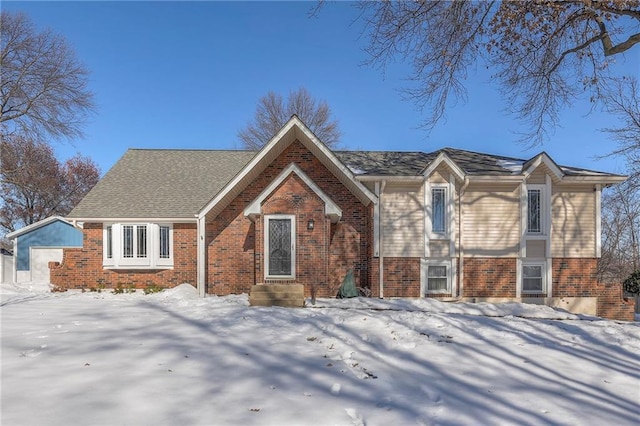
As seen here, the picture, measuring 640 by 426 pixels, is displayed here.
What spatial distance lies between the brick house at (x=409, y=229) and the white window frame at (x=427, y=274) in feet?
0.12

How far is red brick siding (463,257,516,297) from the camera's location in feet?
39.7

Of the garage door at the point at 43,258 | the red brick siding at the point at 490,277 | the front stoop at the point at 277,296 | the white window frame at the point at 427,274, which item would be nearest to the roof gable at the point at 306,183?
the front stoop at the point at 277,296

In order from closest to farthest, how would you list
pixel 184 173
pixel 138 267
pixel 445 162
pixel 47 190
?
1. pixel 445 162
2. pixel 138 267
3. pixel 184 173
4. pixel 47 190

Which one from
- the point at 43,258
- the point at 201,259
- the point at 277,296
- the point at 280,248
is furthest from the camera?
the point at 43,258

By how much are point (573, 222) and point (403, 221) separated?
611cm

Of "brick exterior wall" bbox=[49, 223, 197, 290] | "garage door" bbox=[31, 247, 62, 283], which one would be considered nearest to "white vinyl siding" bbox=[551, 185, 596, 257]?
"brick exterior wall" bbox=[49, 223, 197, 290]

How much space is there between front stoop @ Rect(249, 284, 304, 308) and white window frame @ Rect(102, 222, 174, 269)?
239 inches

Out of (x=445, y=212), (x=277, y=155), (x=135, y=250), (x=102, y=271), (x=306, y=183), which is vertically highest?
(x=277, y=155)

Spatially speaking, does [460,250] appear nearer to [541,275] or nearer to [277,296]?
[541,275]

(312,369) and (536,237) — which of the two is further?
(536,237)

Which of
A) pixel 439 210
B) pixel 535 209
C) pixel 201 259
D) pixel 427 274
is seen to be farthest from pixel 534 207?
pixel 201 259

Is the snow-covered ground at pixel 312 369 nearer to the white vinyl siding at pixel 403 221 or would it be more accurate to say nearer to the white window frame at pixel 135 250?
the white vinyl siding at pixel 403 221

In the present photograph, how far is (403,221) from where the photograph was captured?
12133 millimetres

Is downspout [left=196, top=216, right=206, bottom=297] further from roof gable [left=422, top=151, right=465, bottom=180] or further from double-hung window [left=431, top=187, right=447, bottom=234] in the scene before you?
double-hung window [left=431, top=187, right=447, bottom=234]
